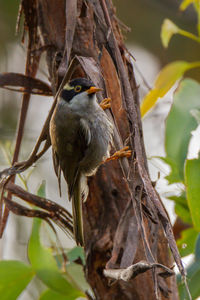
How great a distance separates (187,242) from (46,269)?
2.39 ft

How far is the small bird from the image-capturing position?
2.78 metres

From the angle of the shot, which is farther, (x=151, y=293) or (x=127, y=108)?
(x=151, y=293)

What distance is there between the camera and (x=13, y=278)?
2469 mm

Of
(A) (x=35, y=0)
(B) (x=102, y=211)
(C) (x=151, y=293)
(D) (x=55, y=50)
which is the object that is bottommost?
(C) (x=151, y=293)

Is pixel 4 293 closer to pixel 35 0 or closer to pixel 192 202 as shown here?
pixel 192 202

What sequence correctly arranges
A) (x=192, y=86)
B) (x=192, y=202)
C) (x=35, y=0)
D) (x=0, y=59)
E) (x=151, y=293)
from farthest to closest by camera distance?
(x=0, y=59)
(x=192, y=86)
(x=35, y=0)
(x=192, y=202)
(x=151, y=293)

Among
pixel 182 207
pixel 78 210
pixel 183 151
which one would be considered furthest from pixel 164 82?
pixel 78 210

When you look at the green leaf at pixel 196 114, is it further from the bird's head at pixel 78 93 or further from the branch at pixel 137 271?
the branch at pixel 137 271

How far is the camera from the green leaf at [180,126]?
8.73 feet

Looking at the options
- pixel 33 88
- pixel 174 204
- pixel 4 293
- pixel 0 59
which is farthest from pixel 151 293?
pixel 0 59

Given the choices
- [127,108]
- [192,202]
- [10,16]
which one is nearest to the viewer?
[127,108]

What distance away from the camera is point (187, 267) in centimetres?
246

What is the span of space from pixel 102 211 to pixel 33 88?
0.70m

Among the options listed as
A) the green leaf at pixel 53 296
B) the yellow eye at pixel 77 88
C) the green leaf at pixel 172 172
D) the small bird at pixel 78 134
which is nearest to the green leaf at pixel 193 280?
the green leaf at pixel 172 172
